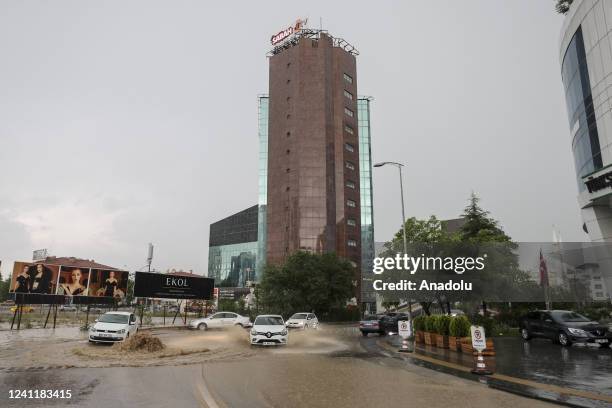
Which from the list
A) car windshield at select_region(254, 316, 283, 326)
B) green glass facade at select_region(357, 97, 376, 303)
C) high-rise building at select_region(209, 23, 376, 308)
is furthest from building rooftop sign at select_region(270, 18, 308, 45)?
car windshield at select_region(254, 316, 283, 326)

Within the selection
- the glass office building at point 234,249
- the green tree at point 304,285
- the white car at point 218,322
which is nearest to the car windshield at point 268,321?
the white car at point 218,322

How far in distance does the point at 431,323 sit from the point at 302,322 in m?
17.0

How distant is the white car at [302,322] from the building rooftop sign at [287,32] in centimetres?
8115

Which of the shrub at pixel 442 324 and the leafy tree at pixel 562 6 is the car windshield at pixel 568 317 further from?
the leafy tree at pixel 562 6

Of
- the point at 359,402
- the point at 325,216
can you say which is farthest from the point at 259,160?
the point at 359,402

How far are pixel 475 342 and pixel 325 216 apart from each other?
7853 cm

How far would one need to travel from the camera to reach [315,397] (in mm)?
8594

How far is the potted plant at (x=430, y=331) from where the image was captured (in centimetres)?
2014

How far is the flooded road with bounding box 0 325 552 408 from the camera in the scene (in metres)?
8.14

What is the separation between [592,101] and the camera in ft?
121

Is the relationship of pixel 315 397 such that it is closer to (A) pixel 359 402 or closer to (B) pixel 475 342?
(A) pixel 359 402

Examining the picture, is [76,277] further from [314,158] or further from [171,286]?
[314,158]

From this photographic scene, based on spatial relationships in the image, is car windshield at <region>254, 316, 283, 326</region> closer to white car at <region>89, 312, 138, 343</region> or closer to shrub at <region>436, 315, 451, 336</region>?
white car at <region>89, 312, 138, 343</region>

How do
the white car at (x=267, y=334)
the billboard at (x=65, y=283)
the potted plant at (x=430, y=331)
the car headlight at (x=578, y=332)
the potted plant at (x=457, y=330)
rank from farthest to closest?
the billboard at (x=65, y=283)
the white car at (x=267, y=334)
the potted plant at (x=430, y=331)
the car headlight at (x=578, y=332)
the potted plant at (x=457, y=330)
